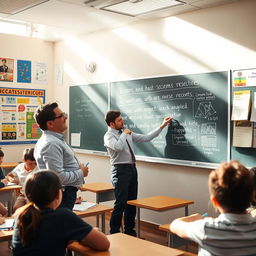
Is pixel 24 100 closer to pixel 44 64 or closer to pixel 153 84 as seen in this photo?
pixel 44 64

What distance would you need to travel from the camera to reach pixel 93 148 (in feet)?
19.2

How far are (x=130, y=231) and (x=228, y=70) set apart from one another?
84.5 inches

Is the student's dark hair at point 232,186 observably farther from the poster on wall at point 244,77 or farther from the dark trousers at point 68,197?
the poster on wall at point 244,77

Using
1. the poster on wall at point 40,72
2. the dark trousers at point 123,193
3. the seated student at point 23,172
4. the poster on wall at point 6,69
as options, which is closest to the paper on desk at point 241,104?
the dark trousers at point 123,193

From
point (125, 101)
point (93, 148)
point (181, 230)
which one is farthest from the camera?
point (93, 148)

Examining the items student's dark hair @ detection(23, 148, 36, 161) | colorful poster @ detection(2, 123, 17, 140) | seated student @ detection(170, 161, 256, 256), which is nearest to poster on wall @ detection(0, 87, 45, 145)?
colorful poster @ detection(2, 123, 17, 140)

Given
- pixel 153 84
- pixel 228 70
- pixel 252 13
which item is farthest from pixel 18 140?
pixel 252 13

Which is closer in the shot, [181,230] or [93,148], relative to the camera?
[181,230]

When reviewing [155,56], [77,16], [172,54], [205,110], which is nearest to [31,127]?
[77,16]

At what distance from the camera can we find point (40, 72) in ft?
21.5

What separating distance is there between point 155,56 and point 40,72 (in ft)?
7.87

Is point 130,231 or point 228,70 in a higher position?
point 228,70

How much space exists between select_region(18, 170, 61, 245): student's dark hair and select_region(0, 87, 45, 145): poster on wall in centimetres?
437

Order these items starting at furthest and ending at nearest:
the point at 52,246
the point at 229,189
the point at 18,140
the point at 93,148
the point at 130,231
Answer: the point at 18,140, the point at 93,148, the point at 130,231, the point at 52,246, the point at 229,189
